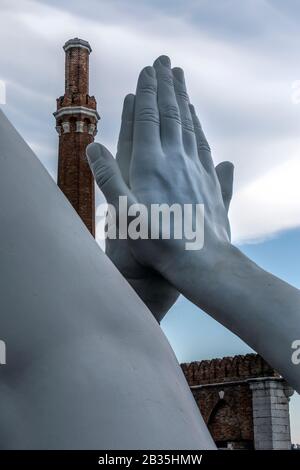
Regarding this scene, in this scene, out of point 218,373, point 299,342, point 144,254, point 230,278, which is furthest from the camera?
point 218,373

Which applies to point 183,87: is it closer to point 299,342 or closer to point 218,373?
point 299,342

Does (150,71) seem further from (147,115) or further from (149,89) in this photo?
(147,115)

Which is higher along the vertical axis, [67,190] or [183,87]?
[67,190]

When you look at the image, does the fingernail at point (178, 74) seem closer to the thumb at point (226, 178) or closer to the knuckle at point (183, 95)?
the knuckle at point (183, 95)

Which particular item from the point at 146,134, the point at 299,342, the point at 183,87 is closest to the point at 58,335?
the point at 299,342

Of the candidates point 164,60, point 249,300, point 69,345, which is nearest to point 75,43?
point 164,60

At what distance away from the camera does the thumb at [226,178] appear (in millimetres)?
1982

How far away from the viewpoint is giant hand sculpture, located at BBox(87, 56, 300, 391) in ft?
4.73

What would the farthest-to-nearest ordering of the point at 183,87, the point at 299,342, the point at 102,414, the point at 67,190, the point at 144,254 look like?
1. the point at 67,190
2. the point at 183,87
3. the point at 144,254
4. the point at 299,342
5. the point at 102,414

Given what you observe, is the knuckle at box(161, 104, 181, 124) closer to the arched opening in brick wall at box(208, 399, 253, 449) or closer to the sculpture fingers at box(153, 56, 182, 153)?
the sculpture fingers at box(153, 56, 182, 153)

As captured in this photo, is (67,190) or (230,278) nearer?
(230,278)

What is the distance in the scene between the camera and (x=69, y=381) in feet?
3.08

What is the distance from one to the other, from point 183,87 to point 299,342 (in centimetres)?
85

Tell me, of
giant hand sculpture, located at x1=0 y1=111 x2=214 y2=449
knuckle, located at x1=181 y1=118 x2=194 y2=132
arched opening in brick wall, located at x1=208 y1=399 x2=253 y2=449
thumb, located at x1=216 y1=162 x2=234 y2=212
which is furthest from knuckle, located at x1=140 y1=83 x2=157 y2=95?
arched opening in brick wall, located at x1=208 y1=399 x2=253 y2=449
